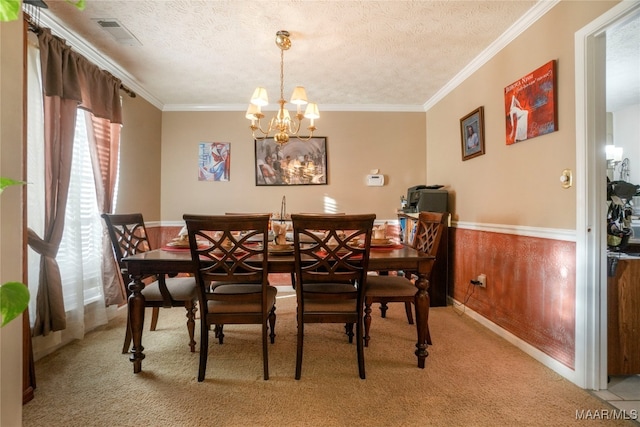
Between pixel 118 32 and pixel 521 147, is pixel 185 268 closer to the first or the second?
pixel 118 32

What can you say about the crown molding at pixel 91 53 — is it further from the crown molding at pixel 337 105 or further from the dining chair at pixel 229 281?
the dining chair at pixel 229 281

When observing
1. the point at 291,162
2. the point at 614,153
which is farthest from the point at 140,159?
the point at 614,153

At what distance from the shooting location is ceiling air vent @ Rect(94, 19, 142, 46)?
2.18 meters

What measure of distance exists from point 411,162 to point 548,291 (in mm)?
2431

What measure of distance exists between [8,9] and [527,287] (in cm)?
294

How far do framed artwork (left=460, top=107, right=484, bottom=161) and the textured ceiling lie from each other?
1.76ft

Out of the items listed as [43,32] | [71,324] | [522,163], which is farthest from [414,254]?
[43,32]

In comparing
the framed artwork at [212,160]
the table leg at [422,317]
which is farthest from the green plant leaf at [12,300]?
the framed artwork at [212,160]

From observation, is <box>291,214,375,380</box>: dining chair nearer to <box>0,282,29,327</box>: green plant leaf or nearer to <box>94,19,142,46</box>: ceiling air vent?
<box>0,282,29,327</box>: green plant leaf

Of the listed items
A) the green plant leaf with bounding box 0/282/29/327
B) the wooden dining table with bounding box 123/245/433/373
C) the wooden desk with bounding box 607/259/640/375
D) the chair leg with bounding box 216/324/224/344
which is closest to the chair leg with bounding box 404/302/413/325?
the wooden dining table with bounding box 123/245/433/373

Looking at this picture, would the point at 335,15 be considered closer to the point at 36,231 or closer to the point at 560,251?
the point at 560,251

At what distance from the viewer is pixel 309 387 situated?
1687 millimetres

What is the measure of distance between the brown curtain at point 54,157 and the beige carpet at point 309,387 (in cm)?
41

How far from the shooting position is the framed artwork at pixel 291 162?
12.9ft
